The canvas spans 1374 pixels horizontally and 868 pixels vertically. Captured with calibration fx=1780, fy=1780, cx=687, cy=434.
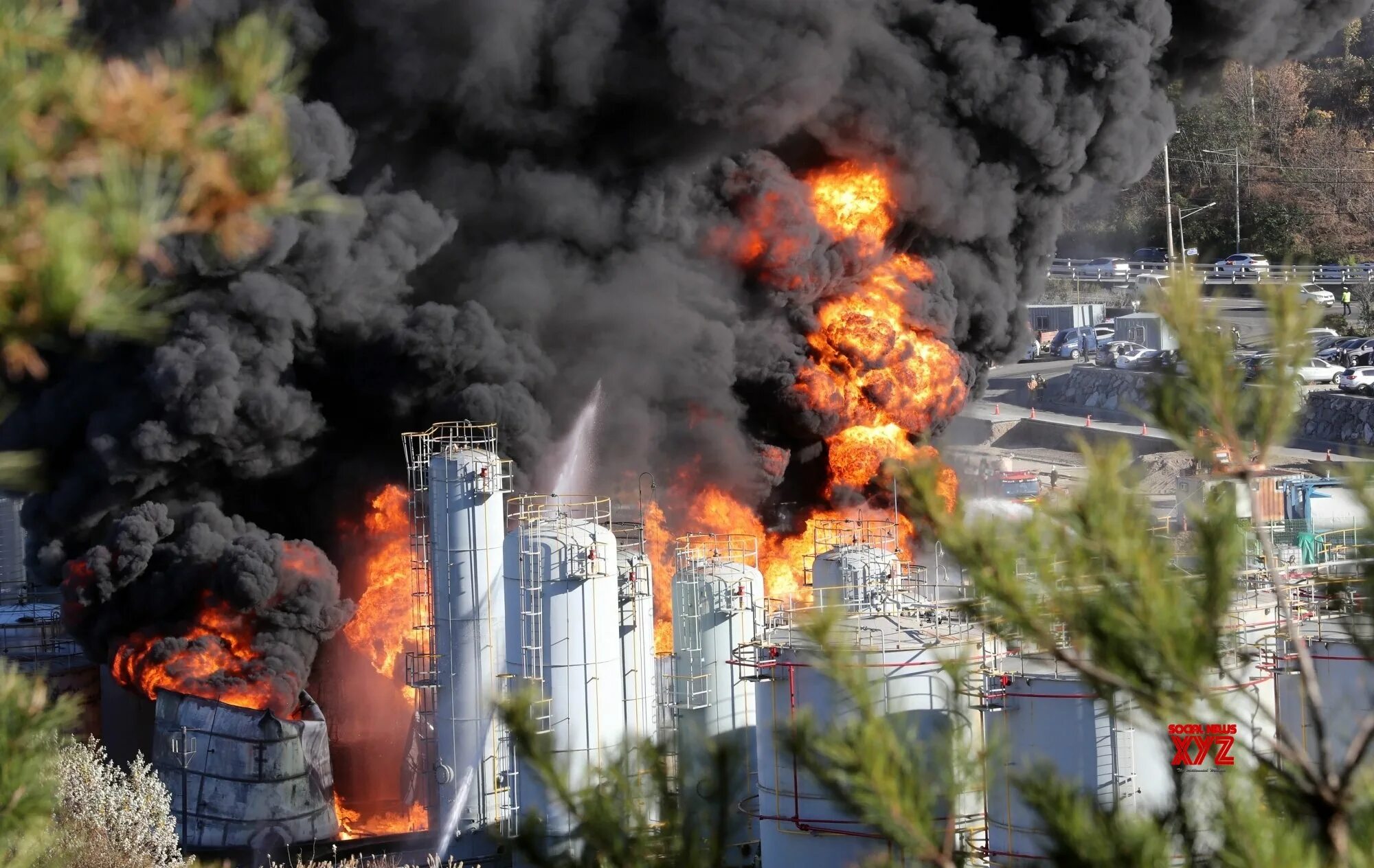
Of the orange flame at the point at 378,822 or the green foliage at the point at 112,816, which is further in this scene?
the orange flame at the point at 378,822

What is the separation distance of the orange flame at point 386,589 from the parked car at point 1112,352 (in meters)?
32.9

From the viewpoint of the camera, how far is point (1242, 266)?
6931cm

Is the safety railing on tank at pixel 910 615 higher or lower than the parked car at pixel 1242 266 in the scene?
lower

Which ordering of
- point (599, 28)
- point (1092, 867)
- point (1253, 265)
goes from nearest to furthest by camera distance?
point (1092, 867) < point (599, 28) < point (1253, 265)

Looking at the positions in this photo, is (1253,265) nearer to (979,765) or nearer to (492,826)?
(492,826)

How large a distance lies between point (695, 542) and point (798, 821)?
12.8 meters

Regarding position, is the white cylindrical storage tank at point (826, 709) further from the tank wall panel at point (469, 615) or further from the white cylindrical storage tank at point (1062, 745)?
the tank wall panel at point (469, 615)

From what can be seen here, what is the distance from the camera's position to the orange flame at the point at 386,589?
35.2 m

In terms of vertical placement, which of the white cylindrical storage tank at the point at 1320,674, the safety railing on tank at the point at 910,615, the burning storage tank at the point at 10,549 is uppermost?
the burning storage tank at the point at 10,549

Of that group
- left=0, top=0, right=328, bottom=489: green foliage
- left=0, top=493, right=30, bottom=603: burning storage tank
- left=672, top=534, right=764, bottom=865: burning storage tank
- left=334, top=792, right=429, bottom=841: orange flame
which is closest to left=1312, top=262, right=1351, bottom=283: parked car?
left=672, top=534, right=764, bottom=865: burning storage tank

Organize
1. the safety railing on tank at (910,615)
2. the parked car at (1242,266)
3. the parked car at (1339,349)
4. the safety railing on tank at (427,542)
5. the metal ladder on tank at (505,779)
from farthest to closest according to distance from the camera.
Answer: the parked car at (1242,266) → the parked car at (1339,349) → the safety railing on tank at (427,542) → the metal ladder on tank at (505,779) → the safety railing on tank at (910,615)

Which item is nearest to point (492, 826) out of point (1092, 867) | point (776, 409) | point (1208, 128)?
point (776, 409)

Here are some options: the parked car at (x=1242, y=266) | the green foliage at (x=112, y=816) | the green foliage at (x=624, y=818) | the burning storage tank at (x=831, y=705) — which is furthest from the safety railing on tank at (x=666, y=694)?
the parked car at (x=1242, y=266)

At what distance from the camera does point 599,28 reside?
35.7 meters
